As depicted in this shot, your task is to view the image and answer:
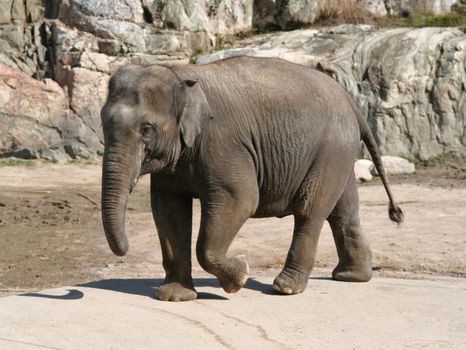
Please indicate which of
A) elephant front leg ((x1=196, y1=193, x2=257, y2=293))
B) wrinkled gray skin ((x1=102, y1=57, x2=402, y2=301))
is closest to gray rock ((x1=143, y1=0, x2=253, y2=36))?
wrinkled gray skin ((x1=102, y1=57, x2=402, y2=301))

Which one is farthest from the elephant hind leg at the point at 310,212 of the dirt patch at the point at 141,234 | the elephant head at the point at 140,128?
the dirt patch at the point at 141,234

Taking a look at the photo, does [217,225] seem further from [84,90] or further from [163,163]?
[84,90]

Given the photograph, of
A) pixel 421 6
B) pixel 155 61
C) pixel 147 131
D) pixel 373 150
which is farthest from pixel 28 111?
pixel 147 131

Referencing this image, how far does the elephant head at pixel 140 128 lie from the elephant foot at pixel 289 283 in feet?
4.58

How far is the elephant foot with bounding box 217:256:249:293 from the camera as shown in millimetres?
7496

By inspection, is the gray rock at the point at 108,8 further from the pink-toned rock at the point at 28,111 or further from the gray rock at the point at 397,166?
the gray rock at the point at 397,166

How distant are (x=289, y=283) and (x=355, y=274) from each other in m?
1.04

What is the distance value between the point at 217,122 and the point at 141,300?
1468 mm

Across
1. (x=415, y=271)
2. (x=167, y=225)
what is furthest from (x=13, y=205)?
(x=167, y=225)

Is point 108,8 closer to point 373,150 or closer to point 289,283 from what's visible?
point 373,150

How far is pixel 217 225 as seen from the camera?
735 centimetres

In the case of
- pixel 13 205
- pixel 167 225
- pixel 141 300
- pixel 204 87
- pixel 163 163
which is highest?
pixel 204 87

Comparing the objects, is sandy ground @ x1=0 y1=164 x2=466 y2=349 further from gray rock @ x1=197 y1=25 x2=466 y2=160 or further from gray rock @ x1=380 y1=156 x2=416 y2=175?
gray rock @ x1=197 y1=25 x2=466 y2=160

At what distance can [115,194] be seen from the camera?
678 centimetres
